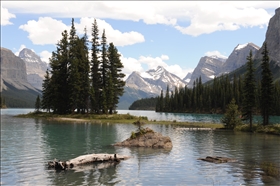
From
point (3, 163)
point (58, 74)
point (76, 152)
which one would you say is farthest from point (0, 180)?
point (58, 74)

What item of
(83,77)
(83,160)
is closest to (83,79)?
(83,77)

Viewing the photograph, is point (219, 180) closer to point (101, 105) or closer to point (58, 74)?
point (101, 105)

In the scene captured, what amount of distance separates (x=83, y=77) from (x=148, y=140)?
6027 centimetres

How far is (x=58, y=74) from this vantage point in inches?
3932

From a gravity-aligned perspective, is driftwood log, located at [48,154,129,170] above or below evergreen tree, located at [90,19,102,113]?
below

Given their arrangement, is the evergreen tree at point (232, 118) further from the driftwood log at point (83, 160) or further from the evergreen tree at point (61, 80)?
the evergreen tree at point (61, 80)

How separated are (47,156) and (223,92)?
587ft

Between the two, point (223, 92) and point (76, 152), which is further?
point (223, 92)

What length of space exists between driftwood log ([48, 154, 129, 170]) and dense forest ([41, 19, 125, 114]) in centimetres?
6391

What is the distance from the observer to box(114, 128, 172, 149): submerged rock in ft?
127

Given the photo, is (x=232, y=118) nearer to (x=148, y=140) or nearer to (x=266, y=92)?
(x=266, y=92)

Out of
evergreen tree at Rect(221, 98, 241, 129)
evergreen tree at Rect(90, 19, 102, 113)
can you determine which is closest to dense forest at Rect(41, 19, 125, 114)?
evergreen tree at Rect(90, 19, 102, 113)

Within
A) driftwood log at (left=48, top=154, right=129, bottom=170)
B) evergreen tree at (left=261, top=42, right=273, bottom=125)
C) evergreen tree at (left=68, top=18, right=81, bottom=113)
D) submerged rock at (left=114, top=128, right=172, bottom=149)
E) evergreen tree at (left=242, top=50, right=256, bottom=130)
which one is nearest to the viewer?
driftwood log at (left=48, top=154, right=129, bottom=170)

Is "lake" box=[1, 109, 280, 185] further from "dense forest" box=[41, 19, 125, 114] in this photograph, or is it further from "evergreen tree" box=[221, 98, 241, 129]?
"dense forest" box=[41, 19, 125, 114]
